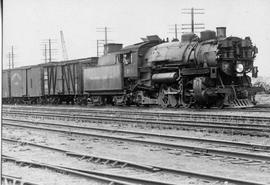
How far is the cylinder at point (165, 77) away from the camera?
57.3 ft

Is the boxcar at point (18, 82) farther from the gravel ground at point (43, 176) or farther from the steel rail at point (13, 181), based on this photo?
the steel rail at point (13, 181)

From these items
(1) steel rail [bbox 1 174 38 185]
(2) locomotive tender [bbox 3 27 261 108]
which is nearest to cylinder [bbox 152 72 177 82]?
(2) locomotive tender [bbox 3 27 261 108]

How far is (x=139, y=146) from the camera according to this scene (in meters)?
9.04

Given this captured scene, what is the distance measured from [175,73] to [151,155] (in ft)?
32.2

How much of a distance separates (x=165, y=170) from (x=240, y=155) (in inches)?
61.7

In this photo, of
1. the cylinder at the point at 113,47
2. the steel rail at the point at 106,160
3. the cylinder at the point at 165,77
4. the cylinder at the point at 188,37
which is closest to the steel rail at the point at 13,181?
the steel rail at the point at 106,160

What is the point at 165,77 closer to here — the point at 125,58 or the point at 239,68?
the point at 239,68

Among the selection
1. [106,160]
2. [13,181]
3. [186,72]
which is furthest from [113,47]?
[13,181]

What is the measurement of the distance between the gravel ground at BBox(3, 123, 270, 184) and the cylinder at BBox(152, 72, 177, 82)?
704 cm

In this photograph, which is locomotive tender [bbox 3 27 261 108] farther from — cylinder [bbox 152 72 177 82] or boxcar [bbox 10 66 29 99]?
boxcar [bbox 10 66 29 99]

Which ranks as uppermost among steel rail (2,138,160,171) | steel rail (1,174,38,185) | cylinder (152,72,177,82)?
cylinder (152,72,177,82)

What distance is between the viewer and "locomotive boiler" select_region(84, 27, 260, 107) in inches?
643

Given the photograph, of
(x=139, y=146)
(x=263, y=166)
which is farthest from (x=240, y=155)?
(x=139, y=146)

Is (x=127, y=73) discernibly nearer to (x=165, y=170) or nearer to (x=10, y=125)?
(x=10, y=125)
